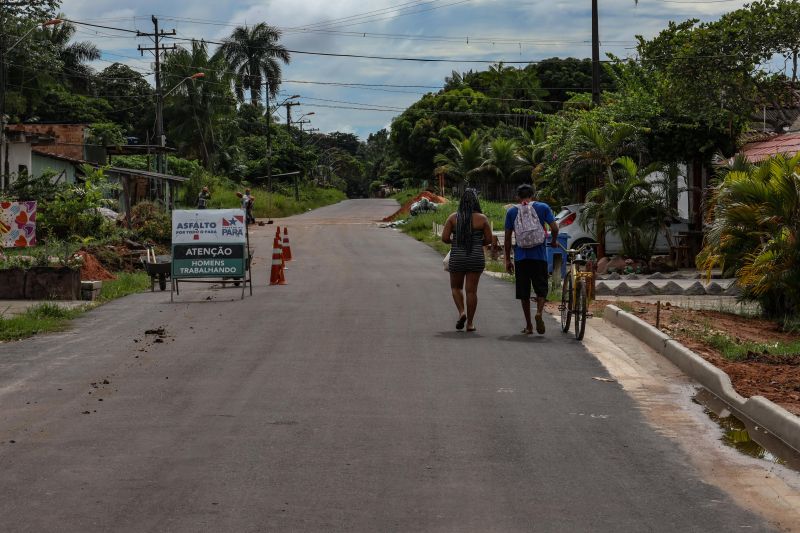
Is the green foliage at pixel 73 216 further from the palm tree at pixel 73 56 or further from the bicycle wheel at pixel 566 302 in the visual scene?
the palm tree at pixel 73 56

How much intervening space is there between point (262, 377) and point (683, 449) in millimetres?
4177

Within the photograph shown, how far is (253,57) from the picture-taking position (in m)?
89.1

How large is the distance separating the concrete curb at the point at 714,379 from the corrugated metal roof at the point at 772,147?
404 inches

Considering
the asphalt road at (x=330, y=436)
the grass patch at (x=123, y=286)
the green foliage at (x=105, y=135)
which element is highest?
the green foliage at (x=105, y=135)

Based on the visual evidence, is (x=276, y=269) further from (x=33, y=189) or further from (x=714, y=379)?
(x=33, y=189)

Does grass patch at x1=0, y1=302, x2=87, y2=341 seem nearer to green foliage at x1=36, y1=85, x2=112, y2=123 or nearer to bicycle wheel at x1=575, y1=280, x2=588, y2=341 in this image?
bicycle wheel at x1=575, y1=280, x2=588, y2=341

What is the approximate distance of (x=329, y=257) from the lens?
31703 millimetres

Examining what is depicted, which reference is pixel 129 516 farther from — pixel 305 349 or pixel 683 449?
pixel 305 349

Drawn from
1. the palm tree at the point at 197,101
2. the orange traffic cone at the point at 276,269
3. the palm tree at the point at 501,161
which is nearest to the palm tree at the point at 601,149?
the orange traffic cone at the point at 276,269

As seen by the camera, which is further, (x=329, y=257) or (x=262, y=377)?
(x=329, y=257)

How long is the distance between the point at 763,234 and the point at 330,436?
965 cm

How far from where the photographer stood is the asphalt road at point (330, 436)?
19.3 feet

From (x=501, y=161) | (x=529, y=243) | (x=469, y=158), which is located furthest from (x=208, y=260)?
(x=469, y=158)

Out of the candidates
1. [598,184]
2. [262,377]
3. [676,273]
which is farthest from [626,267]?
[262,377]
